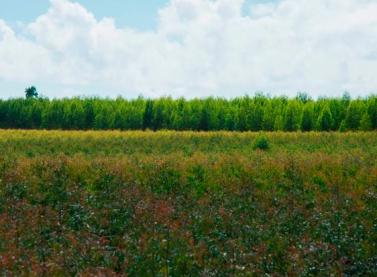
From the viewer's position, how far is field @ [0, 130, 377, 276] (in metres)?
10.0

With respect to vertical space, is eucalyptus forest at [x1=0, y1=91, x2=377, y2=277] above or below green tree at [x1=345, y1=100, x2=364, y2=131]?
below

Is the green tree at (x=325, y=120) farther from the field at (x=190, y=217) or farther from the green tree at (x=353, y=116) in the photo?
the field at (x=190, y=217)

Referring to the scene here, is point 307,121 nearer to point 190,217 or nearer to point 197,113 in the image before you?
point 197,113

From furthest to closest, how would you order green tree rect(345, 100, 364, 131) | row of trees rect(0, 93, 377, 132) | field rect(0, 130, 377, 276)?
row of trees rect(0, 93, 377, 132) → green tree rect(345, 100, 364, 131) → field rect(0, 130, 377, 276)

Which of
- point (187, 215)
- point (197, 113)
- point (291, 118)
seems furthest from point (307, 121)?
point (187, 215)

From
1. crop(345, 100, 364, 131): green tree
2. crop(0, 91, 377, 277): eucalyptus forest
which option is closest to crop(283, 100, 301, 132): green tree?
crop(345, 100, 364, 131): green tree

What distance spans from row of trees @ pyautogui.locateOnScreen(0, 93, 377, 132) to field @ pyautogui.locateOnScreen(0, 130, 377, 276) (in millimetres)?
40241

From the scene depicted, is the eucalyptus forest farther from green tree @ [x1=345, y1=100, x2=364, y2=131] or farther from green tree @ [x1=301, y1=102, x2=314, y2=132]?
green tree @ [x1=301, y1=102, x2=314, y2=132]

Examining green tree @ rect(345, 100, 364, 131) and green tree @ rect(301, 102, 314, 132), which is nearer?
green tree @ rect(345, 100, 364, 131)

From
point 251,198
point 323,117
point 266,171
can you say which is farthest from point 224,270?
point 323,117

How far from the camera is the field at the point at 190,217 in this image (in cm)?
1000

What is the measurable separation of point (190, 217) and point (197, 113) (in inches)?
2248

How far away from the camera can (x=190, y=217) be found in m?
13.2

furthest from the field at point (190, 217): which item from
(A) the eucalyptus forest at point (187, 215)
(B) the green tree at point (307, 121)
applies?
(B) the green tree at point (307, 121)
